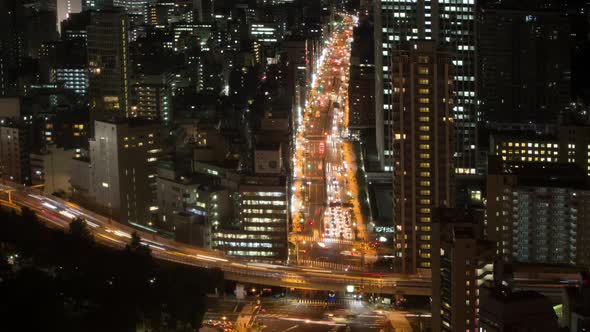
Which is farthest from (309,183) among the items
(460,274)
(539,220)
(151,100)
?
(460,274)

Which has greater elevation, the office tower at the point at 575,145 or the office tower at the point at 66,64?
the office tower at the point at 66,64

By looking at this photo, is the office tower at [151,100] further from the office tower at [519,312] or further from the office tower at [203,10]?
the office tower at [519,312]

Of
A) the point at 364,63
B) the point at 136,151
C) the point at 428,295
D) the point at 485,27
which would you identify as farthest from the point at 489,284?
the point at 364,63

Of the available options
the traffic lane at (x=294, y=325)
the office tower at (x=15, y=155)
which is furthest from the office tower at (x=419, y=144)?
the office tower at (x=15, y=155)

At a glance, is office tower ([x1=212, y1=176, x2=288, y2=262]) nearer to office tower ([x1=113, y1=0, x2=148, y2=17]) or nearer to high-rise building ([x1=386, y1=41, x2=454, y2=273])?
high-rise building ([x1=386, y1=41, x2=454, y2=273])

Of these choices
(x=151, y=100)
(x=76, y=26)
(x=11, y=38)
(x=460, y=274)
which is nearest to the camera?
(x=460, y=274)

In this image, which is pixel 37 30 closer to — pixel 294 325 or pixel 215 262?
pixel 215 262

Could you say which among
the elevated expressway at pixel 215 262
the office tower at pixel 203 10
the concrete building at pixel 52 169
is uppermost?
the office tower at pixel 203 10
